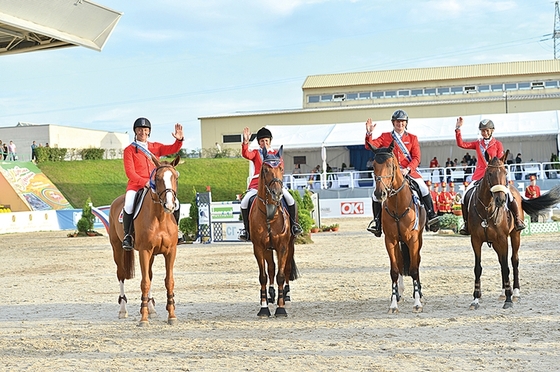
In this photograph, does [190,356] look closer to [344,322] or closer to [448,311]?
[344,322]

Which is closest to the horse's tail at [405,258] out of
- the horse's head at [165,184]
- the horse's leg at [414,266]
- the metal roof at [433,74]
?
the horse's leg at [414,266]

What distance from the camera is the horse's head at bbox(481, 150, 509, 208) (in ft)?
29.6

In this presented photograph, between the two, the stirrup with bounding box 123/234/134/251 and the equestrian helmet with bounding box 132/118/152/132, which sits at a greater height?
the equestrian helmet with bounding box 132/118/152/132

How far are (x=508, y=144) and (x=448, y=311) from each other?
103 ft

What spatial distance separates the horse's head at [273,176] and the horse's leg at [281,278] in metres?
0.68

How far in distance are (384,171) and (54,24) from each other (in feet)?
69.1

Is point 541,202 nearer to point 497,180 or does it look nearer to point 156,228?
point 497,180

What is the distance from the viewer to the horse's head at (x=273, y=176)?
8.62 m

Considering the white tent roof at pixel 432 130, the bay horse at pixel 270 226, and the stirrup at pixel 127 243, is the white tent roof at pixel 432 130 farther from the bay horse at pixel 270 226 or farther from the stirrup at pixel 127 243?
the stirrup at pixel 127 243

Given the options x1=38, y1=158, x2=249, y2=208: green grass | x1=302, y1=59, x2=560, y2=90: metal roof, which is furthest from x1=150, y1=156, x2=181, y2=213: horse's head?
x1=302, y1=59, x2=560, y2=90: metal roof

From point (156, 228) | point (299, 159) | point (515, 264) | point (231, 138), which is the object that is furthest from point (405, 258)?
point (231, 138)

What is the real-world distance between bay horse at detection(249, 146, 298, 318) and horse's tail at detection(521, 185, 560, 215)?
11.8ft

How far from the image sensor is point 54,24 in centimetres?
2647

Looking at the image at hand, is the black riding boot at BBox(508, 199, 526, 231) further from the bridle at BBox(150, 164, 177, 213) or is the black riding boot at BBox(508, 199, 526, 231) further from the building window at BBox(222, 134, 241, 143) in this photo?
the building window at BBox(222, 134, 241, 143)
